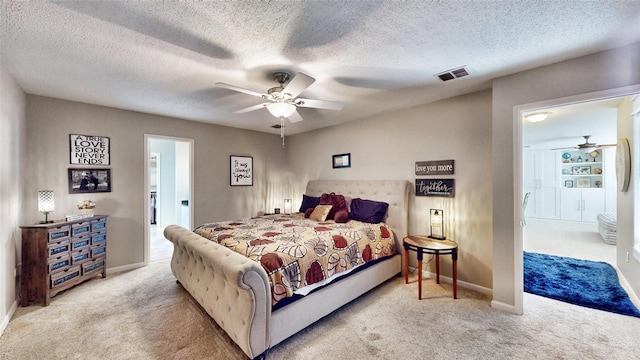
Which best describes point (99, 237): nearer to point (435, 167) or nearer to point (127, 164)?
point (127, 164)

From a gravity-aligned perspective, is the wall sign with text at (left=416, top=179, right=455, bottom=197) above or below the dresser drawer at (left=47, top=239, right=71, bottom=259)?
above

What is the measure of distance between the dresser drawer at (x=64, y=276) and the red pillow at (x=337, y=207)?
328 centimetres

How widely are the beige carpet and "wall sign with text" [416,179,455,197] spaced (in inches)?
50.0

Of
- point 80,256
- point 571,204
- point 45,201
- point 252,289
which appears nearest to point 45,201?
point 45,201

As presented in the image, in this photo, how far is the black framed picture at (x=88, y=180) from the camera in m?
3.38

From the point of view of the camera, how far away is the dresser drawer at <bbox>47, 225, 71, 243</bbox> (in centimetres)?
274

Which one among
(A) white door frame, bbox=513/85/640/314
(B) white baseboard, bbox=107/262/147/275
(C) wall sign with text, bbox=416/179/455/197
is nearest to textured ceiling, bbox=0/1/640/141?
(A) white door frame, bbox=513/85/640/314

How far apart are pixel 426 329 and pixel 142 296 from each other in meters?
3.14

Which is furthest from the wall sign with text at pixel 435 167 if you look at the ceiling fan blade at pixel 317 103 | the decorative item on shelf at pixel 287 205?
the decorative item on shelf at pixel 287 205

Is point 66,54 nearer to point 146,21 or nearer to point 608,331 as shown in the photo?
point 146,21

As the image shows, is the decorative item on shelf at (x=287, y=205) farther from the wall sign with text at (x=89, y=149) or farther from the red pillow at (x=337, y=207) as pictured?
the wall sign with text at (x=89, y=149)

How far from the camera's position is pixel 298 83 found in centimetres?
213

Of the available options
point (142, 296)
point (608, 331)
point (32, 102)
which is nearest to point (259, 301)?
point (142, 296)

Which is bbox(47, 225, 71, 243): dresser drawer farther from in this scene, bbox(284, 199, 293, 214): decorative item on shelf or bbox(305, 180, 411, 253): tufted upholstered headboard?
bbox(305, 180, 411, 253): tufted upholstered headboard
